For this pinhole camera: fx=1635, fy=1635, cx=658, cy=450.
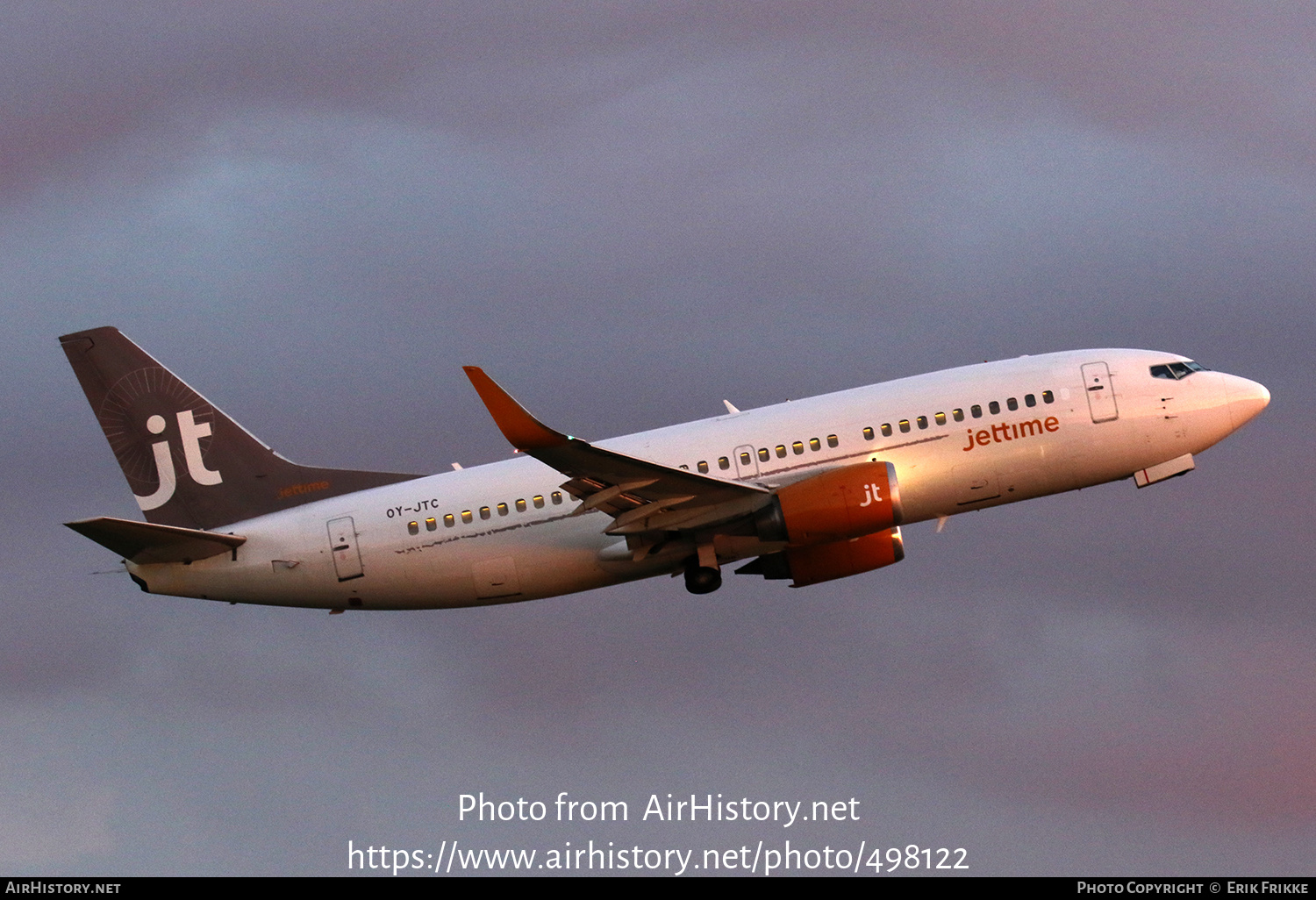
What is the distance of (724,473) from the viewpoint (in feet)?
152

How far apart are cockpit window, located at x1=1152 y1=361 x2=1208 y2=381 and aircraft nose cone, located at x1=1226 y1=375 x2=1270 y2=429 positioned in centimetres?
101

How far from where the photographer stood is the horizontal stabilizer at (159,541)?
45.6 meters

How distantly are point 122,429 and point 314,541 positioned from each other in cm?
806

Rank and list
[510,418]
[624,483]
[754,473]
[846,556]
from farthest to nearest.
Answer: [846,556] < [754,473] < [624,483] < [510,418]

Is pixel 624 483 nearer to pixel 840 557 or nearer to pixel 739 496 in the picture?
pixel 739 496

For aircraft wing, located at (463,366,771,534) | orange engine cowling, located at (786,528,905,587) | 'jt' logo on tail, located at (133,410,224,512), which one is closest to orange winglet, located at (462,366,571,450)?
aircraft wing, located at (463,366,771,534)

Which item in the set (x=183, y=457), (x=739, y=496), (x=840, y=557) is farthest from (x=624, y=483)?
(x=183, y=457)

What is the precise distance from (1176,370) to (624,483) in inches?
664

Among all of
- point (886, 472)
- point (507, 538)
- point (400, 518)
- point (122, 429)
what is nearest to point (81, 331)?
point (122, 429)

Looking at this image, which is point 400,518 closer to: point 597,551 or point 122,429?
point 597,551

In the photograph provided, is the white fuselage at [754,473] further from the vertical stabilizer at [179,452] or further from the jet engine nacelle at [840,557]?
the jet engine nacelle at [840,557]

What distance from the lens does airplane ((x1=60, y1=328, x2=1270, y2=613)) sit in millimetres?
45469

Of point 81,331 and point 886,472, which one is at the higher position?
point 81,331

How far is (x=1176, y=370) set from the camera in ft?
157
